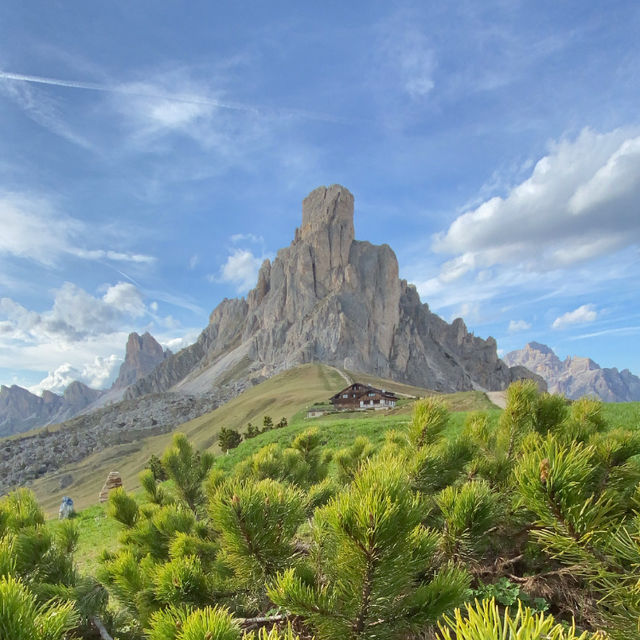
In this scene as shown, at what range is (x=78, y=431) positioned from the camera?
472 ft

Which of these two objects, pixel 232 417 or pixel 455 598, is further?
pixel 232 417

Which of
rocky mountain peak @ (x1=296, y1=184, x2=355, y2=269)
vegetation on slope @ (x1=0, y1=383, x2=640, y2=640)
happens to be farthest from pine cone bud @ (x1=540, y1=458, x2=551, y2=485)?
rocky mountain peak @ (x1=296, y1=184, x2=355, y2=269)

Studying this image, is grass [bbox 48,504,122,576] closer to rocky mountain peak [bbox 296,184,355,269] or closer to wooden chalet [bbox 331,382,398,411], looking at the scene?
wooden chalet [bbox 331,382,398,411]

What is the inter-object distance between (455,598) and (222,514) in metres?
1.23

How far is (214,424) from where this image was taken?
83.7m

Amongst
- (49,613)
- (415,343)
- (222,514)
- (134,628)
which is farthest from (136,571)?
(415,343)

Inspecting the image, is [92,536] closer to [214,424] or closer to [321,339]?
[214,424]

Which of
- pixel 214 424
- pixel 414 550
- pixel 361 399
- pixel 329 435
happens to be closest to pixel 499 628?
pixel 414 550

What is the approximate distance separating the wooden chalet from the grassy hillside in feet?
21.4

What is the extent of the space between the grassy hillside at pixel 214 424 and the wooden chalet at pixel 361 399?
6525mm

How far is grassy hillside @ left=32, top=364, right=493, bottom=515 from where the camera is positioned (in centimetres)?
7100

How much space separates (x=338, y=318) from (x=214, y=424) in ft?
224

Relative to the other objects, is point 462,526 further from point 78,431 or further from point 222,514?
point 78,431

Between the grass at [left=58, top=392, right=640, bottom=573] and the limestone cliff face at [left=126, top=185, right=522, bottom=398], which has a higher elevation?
the limestone cliff face at [left=126, top=185, right=522, bottom=398]
